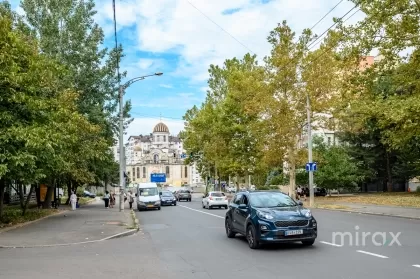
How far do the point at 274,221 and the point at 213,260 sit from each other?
2.04m

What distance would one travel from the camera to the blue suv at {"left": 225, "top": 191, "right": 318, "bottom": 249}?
472 inches

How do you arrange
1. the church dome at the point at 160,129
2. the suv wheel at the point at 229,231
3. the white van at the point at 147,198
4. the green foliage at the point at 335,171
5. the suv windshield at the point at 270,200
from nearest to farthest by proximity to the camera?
the suv windshield at the point at 270,200, the suv wheel at the point at 229,231, the white van at the point at 147,198, the green foliage at the point at 335,171, the church dome at the point at 160,129

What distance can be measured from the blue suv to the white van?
24195 millimetres

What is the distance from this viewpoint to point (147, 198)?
3775 centimetres

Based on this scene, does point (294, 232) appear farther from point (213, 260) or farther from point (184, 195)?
point (184, 195)

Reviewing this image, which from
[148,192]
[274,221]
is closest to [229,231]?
[274,221]

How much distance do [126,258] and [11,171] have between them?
32.1ft

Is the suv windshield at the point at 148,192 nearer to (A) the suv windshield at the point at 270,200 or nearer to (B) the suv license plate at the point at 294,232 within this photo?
(A) the suv windshield at the point at 270,200

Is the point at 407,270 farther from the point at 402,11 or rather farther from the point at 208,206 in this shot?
the point at 208,206

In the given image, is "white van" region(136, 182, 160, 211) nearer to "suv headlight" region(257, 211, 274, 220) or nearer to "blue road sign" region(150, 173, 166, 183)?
"suv headlight" region(257, 211, 274, 220)

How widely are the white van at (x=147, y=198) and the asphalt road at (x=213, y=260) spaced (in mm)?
22270

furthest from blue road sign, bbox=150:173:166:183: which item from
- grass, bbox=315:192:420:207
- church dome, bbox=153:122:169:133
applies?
church dome, bbox=153:122:169:133

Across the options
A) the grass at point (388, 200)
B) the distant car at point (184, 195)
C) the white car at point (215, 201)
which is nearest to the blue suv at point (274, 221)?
the grass at point (388, 200)

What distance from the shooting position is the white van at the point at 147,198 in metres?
37.4
